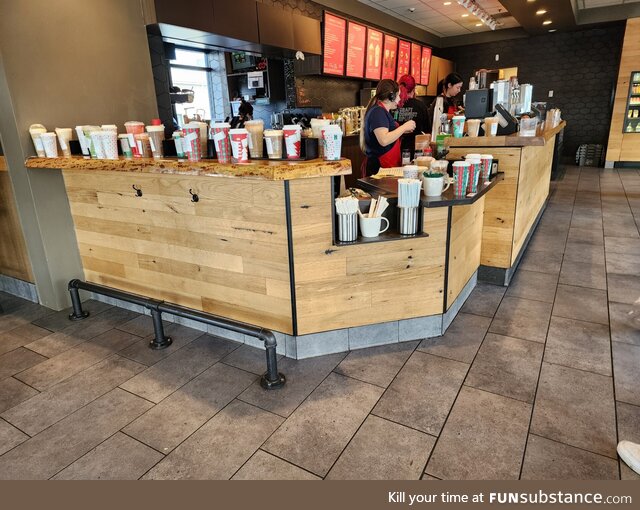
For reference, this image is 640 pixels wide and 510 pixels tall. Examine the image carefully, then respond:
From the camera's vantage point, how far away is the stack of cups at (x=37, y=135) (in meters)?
2.85

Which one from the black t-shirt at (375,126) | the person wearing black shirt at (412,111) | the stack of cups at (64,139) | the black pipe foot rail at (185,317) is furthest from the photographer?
the person wearing black shirt at (412,111)

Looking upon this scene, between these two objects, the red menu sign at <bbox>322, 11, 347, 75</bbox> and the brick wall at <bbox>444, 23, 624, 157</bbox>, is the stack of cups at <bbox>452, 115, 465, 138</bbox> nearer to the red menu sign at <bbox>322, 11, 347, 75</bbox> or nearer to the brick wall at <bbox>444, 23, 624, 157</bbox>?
the red menu sign at <bbox>322, 11, 347, 75</bbox>

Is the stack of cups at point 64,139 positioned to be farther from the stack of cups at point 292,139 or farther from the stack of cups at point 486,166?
the stack of cups at point 486,166

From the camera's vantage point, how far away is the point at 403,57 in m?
7.92

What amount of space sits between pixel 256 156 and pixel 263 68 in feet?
12.4

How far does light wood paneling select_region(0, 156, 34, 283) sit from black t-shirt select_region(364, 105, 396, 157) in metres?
2.68

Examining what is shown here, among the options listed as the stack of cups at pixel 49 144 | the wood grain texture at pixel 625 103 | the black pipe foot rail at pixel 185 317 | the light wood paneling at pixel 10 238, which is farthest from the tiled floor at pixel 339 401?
the wood grain texture at pixel 625 103

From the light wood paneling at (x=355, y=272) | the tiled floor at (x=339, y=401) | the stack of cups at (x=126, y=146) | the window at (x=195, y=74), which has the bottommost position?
the tiled floor at (x=339, y=401)

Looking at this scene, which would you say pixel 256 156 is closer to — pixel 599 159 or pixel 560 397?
pixel 560 397

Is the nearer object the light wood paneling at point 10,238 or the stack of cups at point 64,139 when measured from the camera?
the stack of cups at point 64,139

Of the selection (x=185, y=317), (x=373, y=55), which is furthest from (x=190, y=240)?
(x=373, y=55)

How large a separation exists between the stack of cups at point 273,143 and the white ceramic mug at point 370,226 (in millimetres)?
562

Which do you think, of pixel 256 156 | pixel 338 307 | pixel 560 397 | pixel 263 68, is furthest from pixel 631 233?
pixel 263 68

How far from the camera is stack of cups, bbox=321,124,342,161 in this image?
2.10 meters
